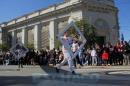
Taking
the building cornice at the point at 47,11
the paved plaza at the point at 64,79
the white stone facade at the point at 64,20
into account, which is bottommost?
the paved plaza at the point at 64,79

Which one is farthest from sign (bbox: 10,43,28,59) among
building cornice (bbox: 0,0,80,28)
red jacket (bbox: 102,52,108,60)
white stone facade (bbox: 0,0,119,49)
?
building cornice (bbox: 0,0,80,28)

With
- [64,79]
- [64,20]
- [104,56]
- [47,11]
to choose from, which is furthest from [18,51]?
[47,11]

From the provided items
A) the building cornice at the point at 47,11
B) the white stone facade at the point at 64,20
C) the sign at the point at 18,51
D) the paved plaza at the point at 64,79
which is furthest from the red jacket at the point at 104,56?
the building cornice at the point at 47,11

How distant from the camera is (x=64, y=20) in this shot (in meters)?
74.3

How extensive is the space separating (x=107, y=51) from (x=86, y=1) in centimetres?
4542

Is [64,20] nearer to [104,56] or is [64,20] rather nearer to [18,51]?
[18,51]

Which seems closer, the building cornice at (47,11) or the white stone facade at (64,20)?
the white stone facade at (64,20)

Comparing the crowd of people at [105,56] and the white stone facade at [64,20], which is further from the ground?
the white stone facade at [64,20]

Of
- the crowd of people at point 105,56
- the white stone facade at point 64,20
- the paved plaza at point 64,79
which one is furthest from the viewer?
the white stone facade at point 64,20

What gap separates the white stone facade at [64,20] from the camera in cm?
6912

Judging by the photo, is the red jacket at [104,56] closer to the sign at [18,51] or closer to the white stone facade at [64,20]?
the sign at [18,51]

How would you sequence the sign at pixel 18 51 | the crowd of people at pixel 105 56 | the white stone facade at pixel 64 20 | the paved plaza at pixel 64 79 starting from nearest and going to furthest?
the paved plaza at pixel 64 79 < the crowd of people at pixel 105 56 < the sign at pixel 18 51 < the white stone facade at pixel 64 20

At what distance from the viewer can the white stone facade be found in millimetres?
69125

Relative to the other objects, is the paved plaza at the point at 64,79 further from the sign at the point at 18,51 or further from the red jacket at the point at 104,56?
the sign at the point at 18,51
